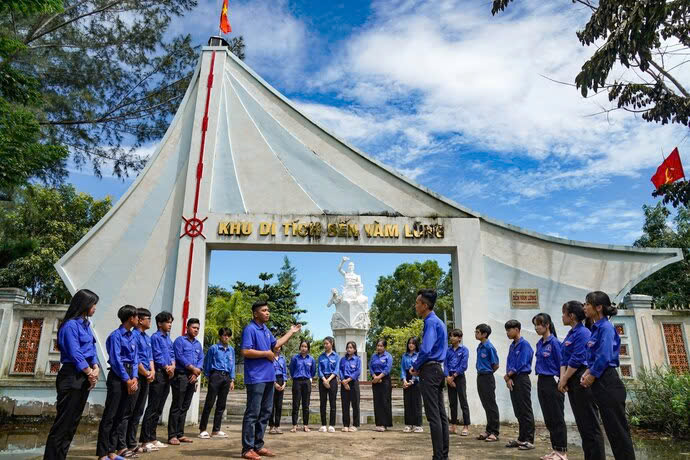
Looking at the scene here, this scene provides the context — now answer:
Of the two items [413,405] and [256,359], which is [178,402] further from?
[413,405]

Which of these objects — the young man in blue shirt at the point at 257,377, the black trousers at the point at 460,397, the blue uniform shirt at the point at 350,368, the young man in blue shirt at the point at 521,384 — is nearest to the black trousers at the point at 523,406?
the young man in blue shirt at the point at 521,384

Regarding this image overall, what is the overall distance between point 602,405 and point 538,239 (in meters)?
5.40

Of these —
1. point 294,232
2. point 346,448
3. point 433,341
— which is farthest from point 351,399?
point 433,341

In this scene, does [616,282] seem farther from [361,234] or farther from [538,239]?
[361,234]

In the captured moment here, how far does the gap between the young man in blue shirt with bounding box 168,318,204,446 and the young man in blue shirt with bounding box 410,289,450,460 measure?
3104 mm

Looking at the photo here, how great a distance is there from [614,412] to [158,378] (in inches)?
185

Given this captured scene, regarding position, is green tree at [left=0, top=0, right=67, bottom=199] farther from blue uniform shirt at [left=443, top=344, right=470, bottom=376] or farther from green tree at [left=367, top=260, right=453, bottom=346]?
green tree at [left=367, top=260, right=453, bottom=346]

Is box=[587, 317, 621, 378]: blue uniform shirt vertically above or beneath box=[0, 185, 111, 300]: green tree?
beneath

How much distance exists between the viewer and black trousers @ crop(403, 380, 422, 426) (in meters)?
7.62

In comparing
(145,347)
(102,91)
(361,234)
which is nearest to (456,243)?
(361,234)

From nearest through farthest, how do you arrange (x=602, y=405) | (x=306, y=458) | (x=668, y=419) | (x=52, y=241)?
(x=602, y=405) → (x=306, y=458) → (x=668, y=419) → (x=52, y=241)

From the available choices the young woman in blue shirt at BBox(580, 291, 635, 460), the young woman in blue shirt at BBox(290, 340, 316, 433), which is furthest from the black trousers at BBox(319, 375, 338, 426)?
the young woman in blue shirt at BBox(580, 291, 635, 460)

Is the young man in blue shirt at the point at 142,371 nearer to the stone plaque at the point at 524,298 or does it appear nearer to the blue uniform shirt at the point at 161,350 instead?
the blue uniform shirt at the point at 161,350

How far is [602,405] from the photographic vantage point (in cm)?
371
